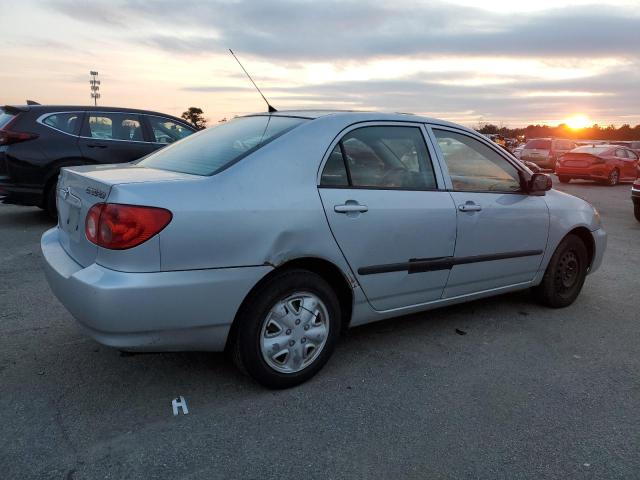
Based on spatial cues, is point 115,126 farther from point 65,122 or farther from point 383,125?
point 383,125

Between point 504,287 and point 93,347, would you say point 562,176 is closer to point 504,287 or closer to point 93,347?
point 504,287

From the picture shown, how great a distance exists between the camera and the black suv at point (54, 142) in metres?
7.34

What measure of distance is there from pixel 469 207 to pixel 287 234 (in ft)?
4.83

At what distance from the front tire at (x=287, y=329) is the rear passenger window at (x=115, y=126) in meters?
6.03

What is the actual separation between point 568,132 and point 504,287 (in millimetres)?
62333

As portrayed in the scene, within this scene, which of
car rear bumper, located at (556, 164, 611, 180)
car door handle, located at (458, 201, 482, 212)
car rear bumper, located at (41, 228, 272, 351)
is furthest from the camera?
car rear bumper, located at (556, 164, 611, 180)

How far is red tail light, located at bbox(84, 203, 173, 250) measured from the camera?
8.38 ft

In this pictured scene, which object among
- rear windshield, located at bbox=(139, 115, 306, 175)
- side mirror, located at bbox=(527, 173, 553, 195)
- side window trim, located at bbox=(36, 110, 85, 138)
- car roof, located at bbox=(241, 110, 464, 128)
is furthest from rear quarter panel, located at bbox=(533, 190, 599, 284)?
side window trim, located at bbox=(36, 110, 85, 138)

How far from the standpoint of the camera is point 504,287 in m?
4.24

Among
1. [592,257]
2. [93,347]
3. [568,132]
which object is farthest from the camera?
[568,132]

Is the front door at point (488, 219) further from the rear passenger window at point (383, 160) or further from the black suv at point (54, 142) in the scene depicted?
the black suv at point (54, 142)

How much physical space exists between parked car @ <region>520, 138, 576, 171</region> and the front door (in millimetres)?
20569

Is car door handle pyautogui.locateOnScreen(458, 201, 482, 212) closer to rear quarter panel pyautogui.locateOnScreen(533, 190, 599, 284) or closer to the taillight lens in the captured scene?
rear quarter panel pyautogui.locateOnScreen(533, 190, 599, 284)

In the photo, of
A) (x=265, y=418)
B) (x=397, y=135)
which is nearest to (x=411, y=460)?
(x=265, y=418)
